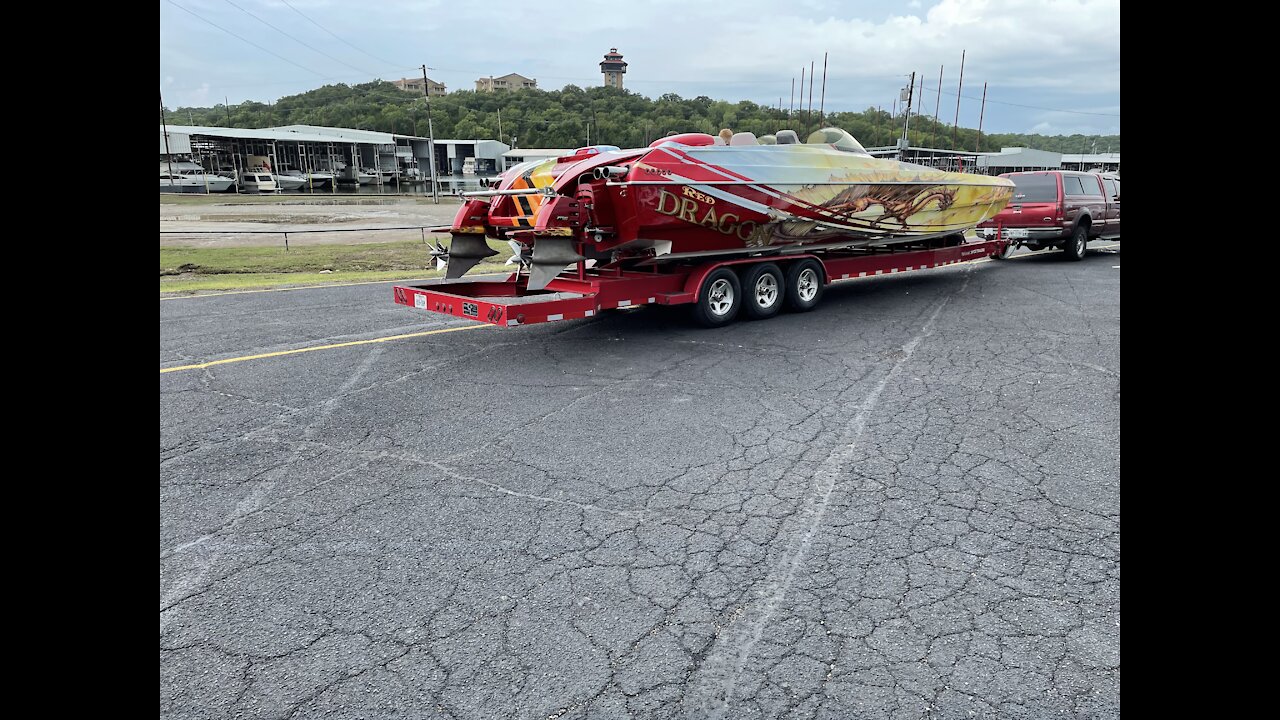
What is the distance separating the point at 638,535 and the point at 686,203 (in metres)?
5.34

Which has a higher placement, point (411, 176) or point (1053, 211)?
point (411, 176)

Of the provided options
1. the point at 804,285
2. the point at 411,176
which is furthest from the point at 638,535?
the point at 411,176

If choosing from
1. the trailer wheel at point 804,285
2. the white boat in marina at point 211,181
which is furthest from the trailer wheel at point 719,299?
the white boat in marina at point 211,181

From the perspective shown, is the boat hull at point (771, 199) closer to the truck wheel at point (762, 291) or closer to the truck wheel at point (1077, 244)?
the truck wheel at point (762, 291)

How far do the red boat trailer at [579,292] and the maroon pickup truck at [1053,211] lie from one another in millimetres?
7240

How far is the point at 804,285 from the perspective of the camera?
10.6 meters

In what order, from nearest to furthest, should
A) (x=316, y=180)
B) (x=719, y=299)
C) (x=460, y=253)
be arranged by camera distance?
1. (x=719, y=299)
2. (x=460, y=253)
3. (x=316, y=180)

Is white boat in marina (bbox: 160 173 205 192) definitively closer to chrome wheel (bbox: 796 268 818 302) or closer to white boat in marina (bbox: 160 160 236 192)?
white boat in marina (bbox: 160 160 236 192)

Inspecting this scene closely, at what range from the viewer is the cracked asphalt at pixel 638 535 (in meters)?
3.05

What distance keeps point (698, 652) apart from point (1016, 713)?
4.00ft

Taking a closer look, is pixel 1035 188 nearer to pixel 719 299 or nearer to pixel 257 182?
pixel 719 299

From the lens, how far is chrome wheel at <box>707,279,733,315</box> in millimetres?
9377

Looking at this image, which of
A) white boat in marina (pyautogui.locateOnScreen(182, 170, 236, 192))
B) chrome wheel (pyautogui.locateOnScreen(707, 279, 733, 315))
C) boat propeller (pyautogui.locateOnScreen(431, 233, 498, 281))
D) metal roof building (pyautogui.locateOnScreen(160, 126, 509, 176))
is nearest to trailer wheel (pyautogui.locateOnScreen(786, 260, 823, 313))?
chrome wheel (pyautogui.locateOnScreen(707, 279, 733, 315))
